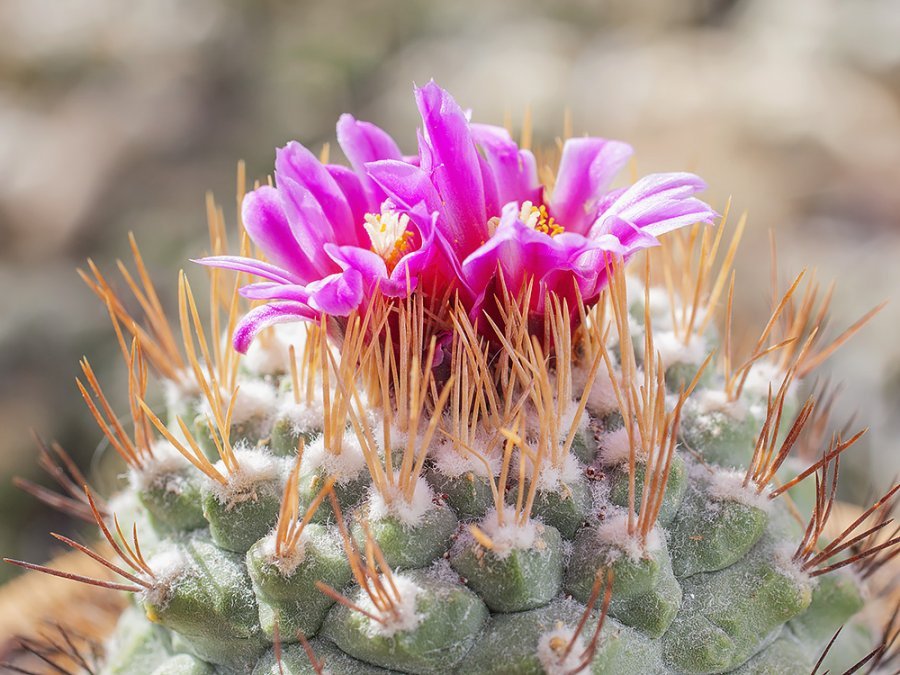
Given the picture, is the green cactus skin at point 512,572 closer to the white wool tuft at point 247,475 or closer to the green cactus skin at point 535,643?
the green cactus skin at point 535,643

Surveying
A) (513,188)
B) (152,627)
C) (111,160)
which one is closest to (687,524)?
(513,188)

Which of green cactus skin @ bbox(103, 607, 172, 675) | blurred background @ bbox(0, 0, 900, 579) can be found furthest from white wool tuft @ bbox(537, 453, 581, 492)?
blurred background @ bbox(0, 0, 900, 579)

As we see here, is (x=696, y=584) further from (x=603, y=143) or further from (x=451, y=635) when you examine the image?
(x=603, y=143)

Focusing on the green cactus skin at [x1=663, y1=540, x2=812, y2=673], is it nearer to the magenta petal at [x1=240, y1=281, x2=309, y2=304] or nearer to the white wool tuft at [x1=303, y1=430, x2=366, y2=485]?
the white wool tuft at [x1=303, y1=430, x2=366, y2=485]

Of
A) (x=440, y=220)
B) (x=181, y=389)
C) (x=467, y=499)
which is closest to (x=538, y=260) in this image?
(x=440, y=220)

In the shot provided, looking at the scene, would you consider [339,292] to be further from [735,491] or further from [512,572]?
[735,491]

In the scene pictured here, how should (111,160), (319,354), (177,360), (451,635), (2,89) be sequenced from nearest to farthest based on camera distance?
(451,635), (319,354), (177,360), (111,160), (2,89)
